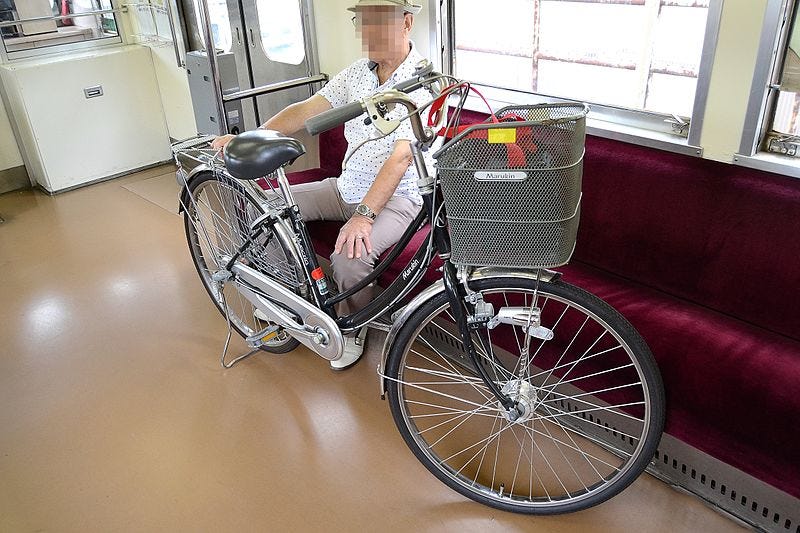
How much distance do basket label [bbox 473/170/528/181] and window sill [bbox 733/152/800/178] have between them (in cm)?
92

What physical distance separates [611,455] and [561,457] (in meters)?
0.16

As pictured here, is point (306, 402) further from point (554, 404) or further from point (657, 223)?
point (657, 223)

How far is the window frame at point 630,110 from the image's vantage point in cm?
186

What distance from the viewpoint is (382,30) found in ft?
6.43

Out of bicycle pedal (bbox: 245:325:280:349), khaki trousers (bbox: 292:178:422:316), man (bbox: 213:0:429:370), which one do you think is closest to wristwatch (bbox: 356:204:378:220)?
man (bbox: 213:0:429:370)

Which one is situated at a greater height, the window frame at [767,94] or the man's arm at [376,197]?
the window frame at [767,94]

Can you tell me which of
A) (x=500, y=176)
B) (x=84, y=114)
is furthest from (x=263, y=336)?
(x=84, y=114)

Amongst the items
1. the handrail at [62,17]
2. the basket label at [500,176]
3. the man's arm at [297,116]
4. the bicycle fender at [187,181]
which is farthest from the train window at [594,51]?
the handrail at [62,17]

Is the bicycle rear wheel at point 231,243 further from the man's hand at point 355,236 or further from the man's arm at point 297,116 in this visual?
the man's arm at point 297,116

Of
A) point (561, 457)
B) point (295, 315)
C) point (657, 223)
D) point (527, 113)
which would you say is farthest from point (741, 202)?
point (295, 315)

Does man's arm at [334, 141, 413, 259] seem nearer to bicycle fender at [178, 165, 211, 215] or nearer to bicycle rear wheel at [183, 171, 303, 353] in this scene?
bicycle rear wheel at [183, 171, 303, 353]

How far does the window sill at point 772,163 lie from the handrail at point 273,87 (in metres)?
2.10

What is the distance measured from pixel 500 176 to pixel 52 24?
419 centimetres

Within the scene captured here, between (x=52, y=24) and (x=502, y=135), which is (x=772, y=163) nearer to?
(x=502, y=135)
